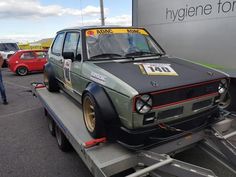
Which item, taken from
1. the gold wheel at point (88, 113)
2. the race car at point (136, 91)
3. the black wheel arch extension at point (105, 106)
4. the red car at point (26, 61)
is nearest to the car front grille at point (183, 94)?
the race car at point (136, 91)

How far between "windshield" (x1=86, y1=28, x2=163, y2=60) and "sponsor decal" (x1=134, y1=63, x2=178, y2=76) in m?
0.58

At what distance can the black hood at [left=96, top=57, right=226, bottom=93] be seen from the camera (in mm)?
2820

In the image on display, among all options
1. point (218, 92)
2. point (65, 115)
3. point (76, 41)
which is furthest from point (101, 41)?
point (218, 92)

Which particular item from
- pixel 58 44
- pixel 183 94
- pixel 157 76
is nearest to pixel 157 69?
pixel 157 76

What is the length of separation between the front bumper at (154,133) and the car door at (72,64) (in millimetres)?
1501

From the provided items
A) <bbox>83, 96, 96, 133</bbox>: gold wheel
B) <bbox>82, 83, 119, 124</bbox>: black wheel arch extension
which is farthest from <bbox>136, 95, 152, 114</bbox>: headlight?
<bbox>83, 96, 96, 133</bbox>: gold wheel

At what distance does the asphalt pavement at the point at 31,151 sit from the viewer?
3807mm

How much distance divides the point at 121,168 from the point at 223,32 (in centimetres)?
349

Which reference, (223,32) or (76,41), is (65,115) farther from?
(223,32)

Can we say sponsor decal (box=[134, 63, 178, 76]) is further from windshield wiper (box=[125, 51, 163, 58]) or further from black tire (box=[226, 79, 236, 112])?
black tire (box=[226, 79, 236, 112])

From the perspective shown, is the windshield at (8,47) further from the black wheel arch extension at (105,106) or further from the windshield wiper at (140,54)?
the black wheel arch extension at (105,106)

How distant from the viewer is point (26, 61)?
563 inches

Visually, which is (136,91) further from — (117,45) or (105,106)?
(117,45)

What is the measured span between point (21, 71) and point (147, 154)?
1322cm
